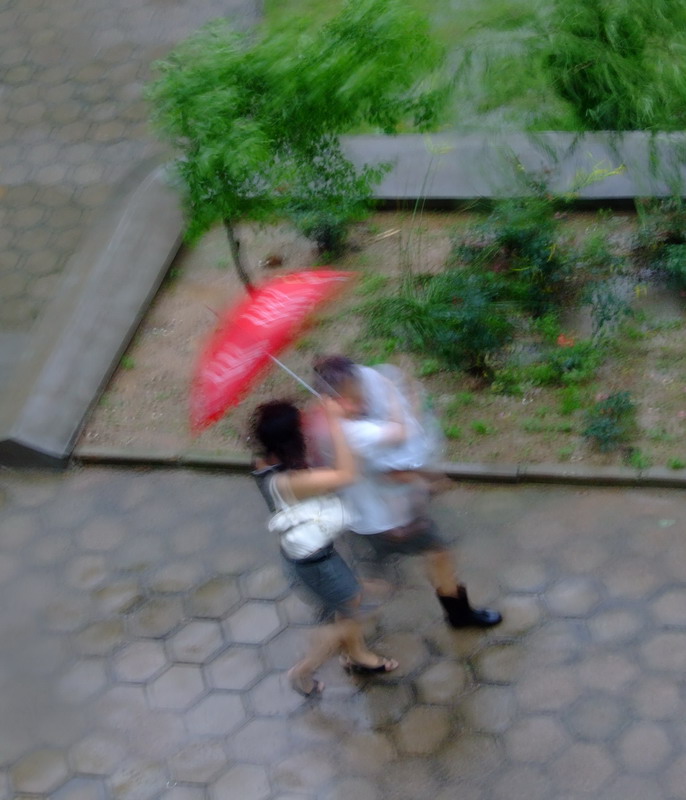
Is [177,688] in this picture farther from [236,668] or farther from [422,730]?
[422,730]

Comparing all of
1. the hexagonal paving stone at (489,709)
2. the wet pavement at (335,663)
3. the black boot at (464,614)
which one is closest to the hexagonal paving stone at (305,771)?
the wet pavement at (335,663)

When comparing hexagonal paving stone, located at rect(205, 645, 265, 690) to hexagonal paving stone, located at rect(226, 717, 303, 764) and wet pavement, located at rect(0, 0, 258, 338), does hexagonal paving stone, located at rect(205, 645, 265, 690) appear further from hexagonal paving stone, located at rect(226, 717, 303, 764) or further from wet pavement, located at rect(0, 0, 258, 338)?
wet pavement, located at rect(0, 0, 258, 338)

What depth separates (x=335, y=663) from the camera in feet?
16.7

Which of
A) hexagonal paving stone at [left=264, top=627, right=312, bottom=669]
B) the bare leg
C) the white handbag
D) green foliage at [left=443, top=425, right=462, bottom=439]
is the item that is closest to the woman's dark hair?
the white handbag

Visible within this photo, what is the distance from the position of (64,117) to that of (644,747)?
750cm

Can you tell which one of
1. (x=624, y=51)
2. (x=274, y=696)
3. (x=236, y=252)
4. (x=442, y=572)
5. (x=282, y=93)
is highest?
(x=282, y=93)

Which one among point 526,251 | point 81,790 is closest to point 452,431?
point 526,251

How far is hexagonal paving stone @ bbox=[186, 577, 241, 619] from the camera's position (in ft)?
17.7

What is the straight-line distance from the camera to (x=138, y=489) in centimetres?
611

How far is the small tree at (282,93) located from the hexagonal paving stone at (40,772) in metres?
3.00

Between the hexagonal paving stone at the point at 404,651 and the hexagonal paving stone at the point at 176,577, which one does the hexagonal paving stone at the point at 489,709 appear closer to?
the hexagonal paving stone at the point at 404,651

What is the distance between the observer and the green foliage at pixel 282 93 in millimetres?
5434

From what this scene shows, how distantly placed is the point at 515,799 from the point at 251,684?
1.40 meters

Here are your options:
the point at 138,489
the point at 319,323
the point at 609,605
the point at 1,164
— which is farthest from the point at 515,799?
the point at 1,164
